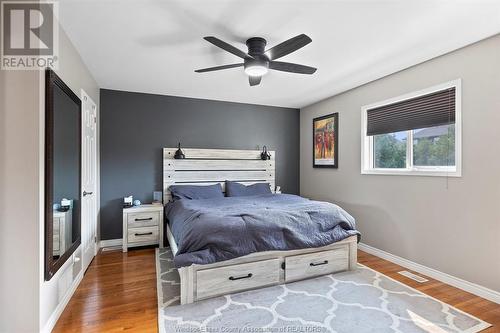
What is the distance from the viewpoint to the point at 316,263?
9.09 feet

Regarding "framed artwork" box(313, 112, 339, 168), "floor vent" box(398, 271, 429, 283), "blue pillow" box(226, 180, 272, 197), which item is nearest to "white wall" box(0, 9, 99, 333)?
→ "blue pillow" box(226, 180, 272, 197)

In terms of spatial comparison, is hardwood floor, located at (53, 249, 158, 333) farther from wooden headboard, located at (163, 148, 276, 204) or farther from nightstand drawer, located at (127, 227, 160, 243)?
wooden headboard, located at (163, 148, 276, 204)

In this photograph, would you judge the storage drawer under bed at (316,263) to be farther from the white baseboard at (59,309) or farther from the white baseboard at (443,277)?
the white baseboard at (59,309)

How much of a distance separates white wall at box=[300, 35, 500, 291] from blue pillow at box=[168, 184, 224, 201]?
82.0 inches

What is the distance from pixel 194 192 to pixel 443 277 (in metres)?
3.22

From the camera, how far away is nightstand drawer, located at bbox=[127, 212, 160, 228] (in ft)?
12.0

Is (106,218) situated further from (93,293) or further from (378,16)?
(378,16)

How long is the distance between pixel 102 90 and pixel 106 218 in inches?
75.4

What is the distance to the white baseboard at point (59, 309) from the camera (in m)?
1.87

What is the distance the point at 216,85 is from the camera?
12.3 feet

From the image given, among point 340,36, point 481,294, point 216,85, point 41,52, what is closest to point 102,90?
point 216,85

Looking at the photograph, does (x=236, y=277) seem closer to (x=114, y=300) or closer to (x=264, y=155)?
(x=114, y=300)

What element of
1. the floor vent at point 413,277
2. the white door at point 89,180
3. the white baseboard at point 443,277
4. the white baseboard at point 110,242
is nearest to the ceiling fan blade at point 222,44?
the white door at point 89,180

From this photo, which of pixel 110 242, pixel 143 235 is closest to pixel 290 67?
pixel 143 235
